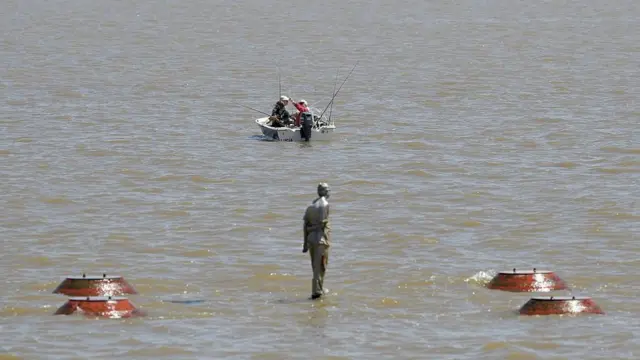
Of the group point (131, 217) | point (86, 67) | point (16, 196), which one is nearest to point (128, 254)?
point (131, 217)

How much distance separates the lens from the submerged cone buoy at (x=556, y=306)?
804 inches

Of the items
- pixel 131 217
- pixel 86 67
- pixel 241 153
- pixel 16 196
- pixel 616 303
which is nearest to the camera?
pixel 616 303

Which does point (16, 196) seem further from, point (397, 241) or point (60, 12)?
point (60, 12)

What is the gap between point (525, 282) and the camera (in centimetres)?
2212

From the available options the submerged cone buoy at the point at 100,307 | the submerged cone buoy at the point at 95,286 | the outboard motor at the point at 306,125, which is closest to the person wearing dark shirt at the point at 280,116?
the outboard motor at the point at 306,125

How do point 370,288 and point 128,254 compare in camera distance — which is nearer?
point 370,288

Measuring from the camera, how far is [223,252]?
2556cm

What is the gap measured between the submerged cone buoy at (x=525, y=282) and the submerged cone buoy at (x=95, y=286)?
16.4 ft

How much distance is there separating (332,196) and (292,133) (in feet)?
28.0

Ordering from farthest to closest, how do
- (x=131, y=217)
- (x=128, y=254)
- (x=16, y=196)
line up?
(x=16, y=196), (x=131, y=217), (x=128, y=254)

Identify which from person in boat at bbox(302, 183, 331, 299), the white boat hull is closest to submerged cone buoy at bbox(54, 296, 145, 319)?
person in boat at bbox(302, 183, 331, 299)

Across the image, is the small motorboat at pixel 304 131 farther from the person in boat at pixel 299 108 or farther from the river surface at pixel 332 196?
the river surface at pixel 332 196

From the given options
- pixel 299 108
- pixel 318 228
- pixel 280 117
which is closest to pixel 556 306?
pixel 318 228

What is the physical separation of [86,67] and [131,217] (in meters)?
30.8
